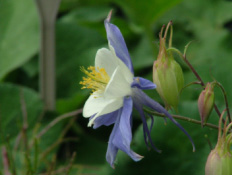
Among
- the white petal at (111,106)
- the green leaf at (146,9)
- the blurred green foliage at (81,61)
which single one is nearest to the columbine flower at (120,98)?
the white petal at (111,106)

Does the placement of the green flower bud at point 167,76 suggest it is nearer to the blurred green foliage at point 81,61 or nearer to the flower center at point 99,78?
the flower center at point 99,78

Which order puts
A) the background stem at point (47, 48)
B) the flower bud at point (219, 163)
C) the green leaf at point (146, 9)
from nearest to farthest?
1. the flower bud at point (219, 163)
2. the background stem at point (47, 48)
3. the green leaf at point (146, 9)

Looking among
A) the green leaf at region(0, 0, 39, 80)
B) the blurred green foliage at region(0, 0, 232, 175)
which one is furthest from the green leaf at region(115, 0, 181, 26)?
the green leaf at region(0, 0, 39, 80)

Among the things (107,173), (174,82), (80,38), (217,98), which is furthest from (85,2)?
(174,82)

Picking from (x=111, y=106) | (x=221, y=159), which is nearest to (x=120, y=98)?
(x=111, y=106)

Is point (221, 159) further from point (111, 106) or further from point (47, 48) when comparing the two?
point (47, 48)

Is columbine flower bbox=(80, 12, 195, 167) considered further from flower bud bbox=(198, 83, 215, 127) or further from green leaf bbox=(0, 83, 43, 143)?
green leaf bbox=(0, 83, 43, 143)
